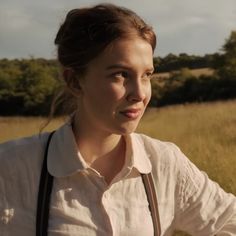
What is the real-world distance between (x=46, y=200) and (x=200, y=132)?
8.35 meters

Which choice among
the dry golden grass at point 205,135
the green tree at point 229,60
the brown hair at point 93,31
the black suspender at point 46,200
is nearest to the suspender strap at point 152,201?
the black suspender at point 46,200

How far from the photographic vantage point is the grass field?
18.3 feet

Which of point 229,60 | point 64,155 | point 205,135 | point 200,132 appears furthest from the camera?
point 229,60

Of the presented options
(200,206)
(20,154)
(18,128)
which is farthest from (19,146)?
(18,128)

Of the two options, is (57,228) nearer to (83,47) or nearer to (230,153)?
(83,47)

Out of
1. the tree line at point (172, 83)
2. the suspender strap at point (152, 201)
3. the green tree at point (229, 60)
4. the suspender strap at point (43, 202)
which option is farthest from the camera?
the green tree at point (229, 60)

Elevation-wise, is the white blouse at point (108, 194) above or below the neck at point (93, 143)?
below

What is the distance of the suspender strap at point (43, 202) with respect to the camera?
139cm

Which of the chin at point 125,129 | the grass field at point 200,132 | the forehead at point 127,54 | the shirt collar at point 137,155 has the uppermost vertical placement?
the forehead at point 127,54

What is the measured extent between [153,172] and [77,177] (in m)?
0.20

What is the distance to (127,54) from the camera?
142cm

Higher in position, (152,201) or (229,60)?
(152,201)

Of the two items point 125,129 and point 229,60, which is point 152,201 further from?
point 229,60

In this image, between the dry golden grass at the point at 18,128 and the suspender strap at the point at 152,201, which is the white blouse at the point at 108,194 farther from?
the dry golden grass at the point at 18,128
